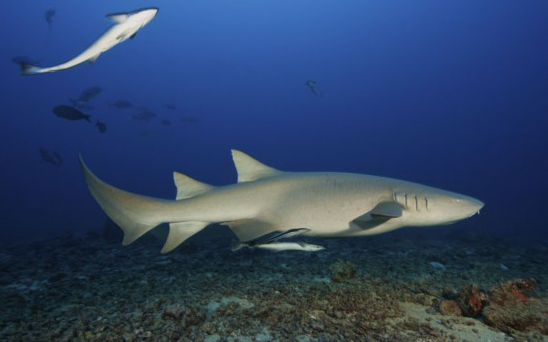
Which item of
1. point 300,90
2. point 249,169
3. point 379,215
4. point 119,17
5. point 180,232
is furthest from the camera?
point 300,90

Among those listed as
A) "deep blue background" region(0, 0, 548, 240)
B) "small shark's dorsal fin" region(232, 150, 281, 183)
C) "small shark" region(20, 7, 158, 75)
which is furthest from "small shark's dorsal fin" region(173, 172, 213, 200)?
"deep blue background" region(0, 0, 548, 240)

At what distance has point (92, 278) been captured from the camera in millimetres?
4020

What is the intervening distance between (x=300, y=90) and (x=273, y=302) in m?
148

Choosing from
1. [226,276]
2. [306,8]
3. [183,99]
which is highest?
[306,8]

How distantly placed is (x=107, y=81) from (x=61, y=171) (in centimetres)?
5159

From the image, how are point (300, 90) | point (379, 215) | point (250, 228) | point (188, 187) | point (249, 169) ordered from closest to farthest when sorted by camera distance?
point (379, 215)
point (250, 228)
point (188, 187)
point (249, 169)
point (300, 90)

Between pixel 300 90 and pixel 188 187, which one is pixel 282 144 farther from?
pixel 188 187

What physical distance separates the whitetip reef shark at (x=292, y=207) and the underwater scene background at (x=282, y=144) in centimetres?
77

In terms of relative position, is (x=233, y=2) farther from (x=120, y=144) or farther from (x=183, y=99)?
(x=120, y=144)

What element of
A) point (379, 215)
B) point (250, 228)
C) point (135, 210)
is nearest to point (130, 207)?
point (135, 210)

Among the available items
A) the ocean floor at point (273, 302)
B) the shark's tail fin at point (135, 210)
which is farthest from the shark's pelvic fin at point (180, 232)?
the ocean floor at point (273, 302)

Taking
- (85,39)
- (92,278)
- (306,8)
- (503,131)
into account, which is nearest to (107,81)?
(85,39)

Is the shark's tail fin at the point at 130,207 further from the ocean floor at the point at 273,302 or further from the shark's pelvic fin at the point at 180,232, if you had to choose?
the ocean floor at the point at 273,302

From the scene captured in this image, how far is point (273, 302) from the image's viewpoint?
294cm
